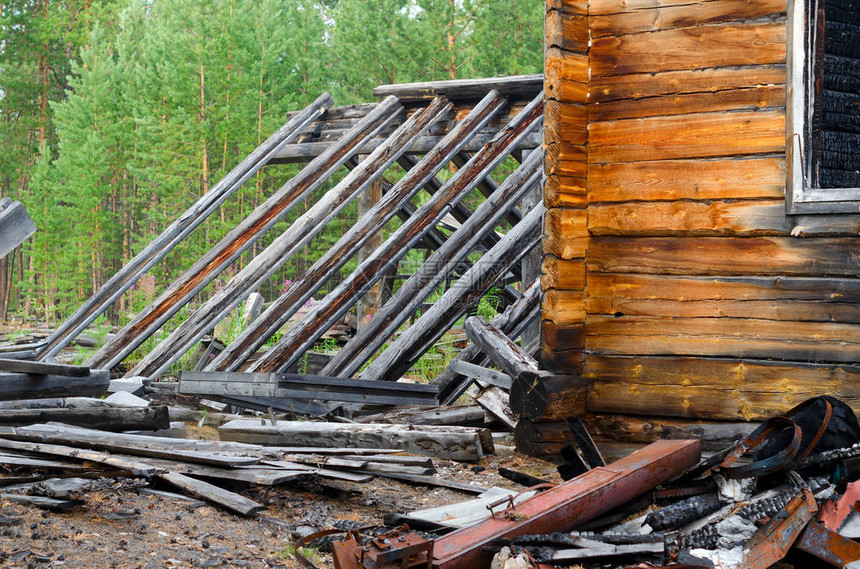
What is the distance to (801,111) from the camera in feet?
14.0

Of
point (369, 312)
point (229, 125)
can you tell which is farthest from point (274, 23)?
point (369, 312)

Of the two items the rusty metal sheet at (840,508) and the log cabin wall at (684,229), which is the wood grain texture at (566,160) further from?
the rusty metal sheet at (840,508)

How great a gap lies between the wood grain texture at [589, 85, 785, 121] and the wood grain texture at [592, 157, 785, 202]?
286 mm

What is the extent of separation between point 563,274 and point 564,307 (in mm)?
191

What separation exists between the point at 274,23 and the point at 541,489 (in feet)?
67.2

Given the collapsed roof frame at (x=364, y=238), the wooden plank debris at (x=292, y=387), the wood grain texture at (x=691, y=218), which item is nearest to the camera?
the wood grain texture at (x=691, y=218)

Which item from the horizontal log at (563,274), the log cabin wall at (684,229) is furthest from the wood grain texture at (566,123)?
the horizontal log at (563,274)

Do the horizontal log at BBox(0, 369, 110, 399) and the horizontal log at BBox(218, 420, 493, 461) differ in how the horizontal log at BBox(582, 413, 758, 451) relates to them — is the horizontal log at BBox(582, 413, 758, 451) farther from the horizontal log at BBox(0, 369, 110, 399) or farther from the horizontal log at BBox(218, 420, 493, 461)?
the horizontal log at BBox(0, 369, 110, 399)

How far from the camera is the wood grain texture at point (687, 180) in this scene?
437 centimetres

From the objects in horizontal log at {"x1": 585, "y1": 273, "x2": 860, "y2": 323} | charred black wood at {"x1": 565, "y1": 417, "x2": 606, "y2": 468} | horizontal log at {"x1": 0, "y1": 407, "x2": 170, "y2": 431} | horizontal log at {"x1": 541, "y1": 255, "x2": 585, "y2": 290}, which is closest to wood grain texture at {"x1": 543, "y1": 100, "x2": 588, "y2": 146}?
horizontal log at {"x1": 541, "y1": 255, "x2": 585, "y2": 290}

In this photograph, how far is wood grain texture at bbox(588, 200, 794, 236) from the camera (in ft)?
14.3

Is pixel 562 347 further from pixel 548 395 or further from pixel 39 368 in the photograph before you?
pixel 39 368

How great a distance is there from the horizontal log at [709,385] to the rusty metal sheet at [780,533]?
143cm

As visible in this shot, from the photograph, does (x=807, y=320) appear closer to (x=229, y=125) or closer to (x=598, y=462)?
(x=598, y=462)
